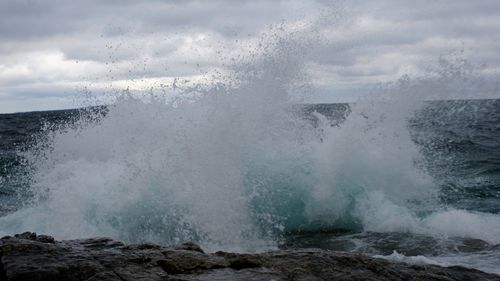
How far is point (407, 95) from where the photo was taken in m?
10.2

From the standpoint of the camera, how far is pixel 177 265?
3707 mm

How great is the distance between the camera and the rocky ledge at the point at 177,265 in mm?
3414

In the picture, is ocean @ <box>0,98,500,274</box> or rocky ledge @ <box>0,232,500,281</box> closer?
rocky ledge @ <box>0,232,500,281</box>

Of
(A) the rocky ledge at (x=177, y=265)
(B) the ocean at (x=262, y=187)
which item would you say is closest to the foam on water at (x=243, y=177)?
(B) the ocean at (x=262, y=187)

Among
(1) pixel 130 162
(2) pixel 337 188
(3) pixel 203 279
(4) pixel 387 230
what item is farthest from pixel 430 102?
(3) pixel 203 279

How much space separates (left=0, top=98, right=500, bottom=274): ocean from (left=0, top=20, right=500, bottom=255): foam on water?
A: 22 mm

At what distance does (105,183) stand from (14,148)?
48.7ft

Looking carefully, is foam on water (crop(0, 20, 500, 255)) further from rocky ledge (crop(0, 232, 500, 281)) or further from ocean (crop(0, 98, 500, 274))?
rocky ledge (crop(0, 232, 500, 281))

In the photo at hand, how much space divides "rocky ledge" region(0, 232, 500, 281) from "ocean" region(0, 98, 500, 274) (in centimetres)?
199

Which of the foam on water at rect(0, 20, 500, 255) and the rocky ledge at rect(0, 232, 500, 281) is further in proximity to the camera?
the foam on water at rect(0, 20, 500, 255)

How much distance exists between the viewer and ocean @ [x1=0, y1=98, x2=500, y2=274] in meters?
7.42

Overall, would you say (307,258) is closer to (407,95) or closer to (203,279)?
(203,279)

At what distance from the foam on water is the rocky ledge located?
9.89ft

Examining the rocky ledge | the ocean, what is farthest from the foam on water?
the rocky ledge
